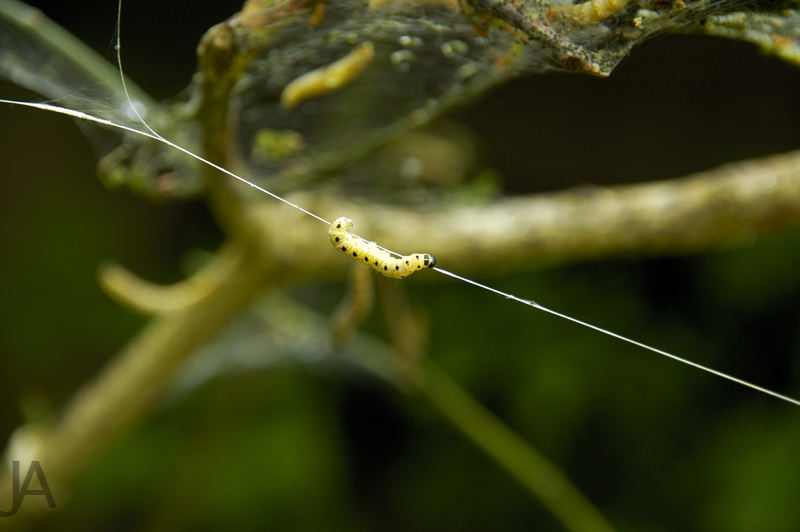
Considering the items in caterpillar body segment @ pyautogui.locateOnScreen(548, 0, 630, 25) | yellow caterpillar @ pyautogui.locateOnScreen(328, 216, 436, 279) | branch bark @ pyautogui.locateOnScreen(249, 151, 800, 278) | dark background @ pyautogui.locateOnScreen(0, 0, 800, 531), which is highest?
caterpillar body segment @ pyautogui.locateOnScreen(548, 0, 630, 25)

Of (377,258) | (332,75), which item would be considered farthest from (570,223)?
(377,258)

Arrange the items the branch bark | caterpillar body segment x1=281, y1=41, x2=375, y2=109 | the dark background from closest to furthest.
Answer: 1. caterpillar body segment x1=281, y1=41, x2=375, y2=109
2. the branch bark
3. the dark background

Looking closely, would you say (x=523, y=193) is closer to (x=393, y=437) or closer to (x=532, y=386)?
(x=532, y=386)

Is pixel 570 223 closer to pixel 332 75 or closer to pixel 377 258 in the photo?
pixel 332 75

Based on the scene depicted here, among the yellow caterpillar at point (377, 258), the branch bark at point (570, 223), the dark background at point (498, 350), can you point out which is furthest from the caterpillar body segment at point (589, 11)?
the dark background at point (498, 350)

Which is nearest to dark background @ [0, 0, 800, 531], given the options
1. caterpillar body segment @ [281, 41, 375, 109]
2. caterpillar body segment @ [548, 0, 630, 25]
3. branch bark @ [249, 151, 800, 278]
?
branch bark @ [249, 151, 800, 278]

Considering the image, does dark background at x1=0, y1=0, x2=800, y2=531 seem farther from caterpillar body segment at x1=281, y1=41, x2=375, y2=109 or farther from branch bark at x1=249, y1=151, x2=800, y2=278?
caterpillar body segment at x1=281, y1=41, x2=375, y2=109

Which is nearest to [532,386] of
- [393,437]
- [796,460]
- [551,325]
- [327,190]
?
[551,325]
